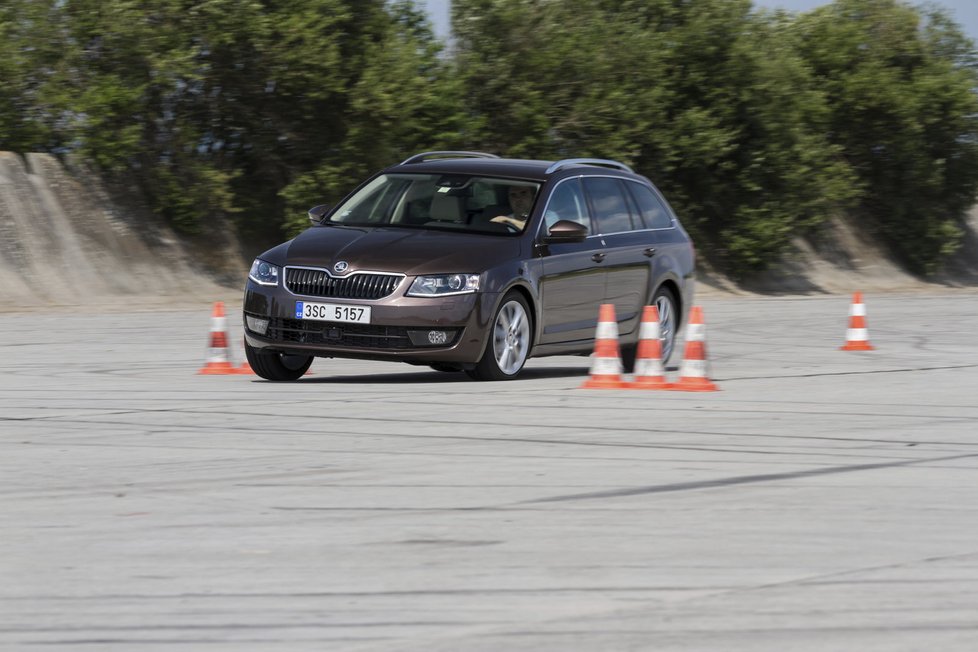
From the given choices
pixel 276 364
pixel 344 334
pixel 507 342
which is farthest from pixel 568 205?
pixel 276 364

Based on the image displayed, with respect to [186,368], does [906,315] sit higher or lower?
lower

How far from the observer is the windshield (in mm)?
12992

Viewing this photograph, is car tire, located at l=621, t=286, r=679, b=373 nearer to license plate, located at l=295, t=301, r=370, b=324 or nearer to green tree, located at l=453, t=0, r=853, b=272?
license plate, located at l=295, t=301, r=370, b=324

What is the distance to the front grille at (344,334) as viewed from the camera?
11953 mm

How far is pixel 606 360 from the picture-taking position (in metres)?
12.5

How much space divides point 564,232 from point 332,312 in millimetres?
2024

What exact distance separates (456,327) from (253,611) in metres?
6.99

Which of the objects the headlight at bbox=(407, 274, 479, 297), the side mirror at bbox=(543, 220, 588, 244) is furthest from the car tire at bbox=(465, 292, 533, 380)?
the side mirror at bbox=(543, 220, 588, 244)

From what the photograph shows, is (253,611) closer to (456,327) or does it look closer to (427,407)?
(427,407)

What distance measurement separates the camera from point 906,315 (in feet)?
85.6

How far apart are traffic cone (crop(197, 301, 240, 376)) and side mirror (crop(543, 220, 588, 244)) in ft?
8.54

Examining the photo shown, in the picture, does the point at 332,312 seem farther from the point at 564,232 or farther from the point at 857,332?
the point at 857,332

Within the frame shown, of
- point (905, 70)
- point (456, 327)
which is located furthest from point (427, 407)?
point (905, 70)

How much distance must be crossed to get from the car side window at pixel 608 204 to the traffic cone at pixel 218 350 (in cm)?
308
